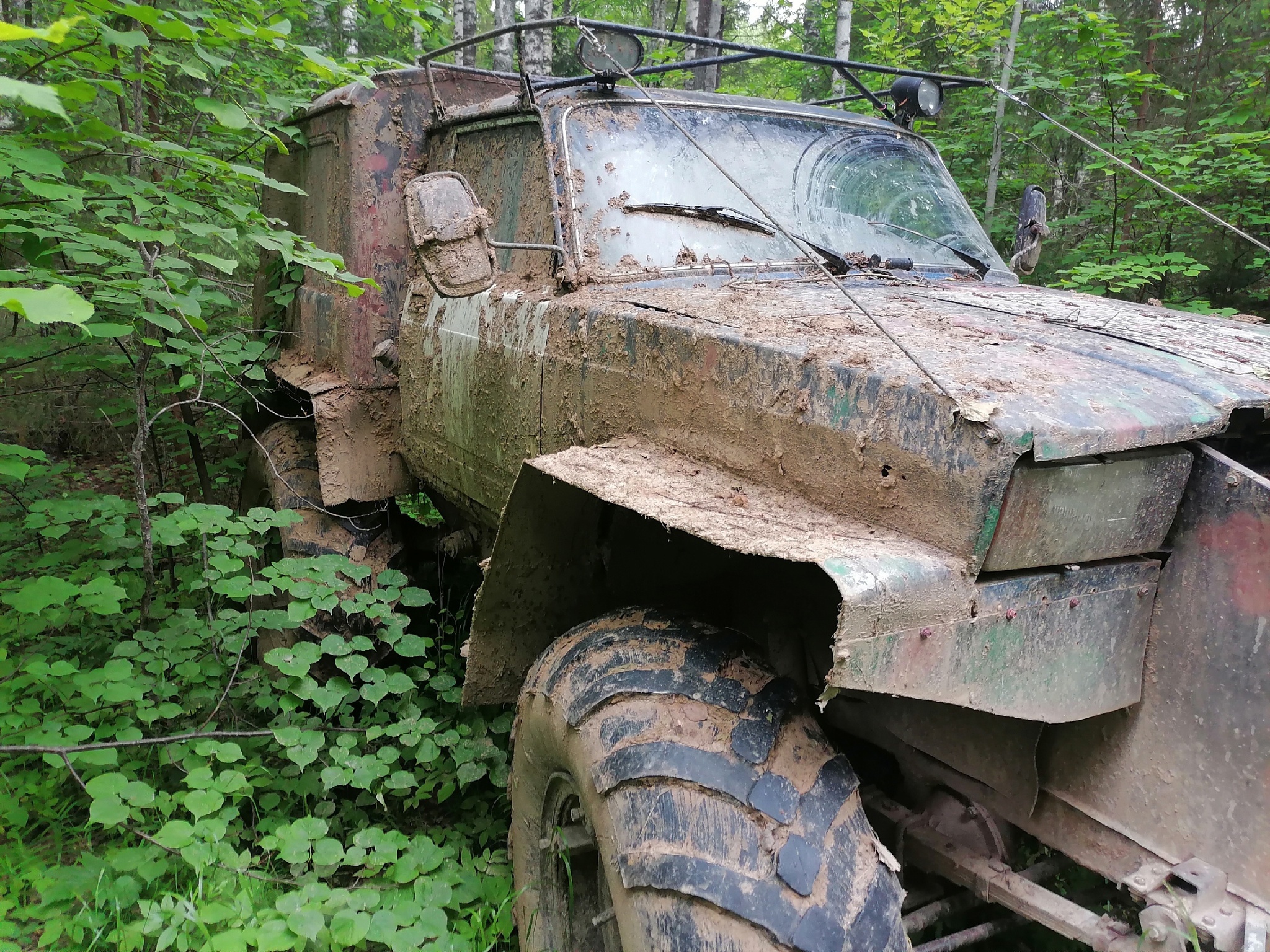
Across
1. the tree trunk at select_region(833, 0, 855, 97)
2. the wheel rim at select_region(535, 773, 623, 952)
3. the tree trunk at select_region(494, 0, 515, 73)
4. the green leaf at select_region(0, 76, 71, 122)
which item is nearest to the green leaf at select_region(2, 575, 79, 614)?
the wheel rim at select_region(535, 773, 623, 952)

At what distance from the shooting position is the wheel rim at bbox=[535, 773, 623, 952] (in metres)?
2.34

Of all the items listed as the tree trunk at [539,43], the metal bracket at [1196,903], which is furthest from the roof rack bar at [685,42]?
the tree trunk at [539,43]

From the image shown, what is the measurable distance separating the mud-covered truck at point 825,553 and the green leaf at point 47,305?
93 centimetres

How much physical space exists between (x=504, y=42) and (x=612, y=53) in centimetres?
819

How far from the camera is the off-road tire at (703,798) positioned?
166 centimetres

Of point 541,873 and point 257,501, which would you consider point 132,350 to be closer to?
point 257,501

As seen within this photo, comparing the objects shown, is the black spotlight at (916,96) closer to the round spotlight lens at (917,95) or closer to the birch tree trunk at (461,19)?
the round spotlight lens at (917,95)

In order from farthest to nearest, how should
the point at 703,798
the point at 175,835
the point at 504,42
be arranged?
the point at 504,42
the point at 175,835
the point at 703,798

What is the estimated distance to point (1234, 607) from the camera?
5.28ft

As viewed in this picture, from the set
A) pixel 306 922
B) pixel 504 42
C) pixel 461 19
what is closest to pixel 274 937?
pixel 306 922

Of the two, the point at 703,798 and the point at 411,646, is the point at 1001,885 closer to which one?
the point at 703,798

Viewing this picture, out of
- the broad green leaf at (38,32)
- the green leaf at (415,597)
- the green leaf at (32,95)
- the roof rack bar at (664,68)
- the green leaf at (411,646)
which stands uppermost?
the roof rack bar at (664,68)

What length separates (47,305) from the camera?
5.43ft

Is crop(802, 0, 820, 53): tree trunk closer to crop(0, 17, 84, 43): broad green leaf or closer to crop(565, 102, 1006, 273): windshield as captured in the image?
crop(565, 102, 1006, 273): windshield
